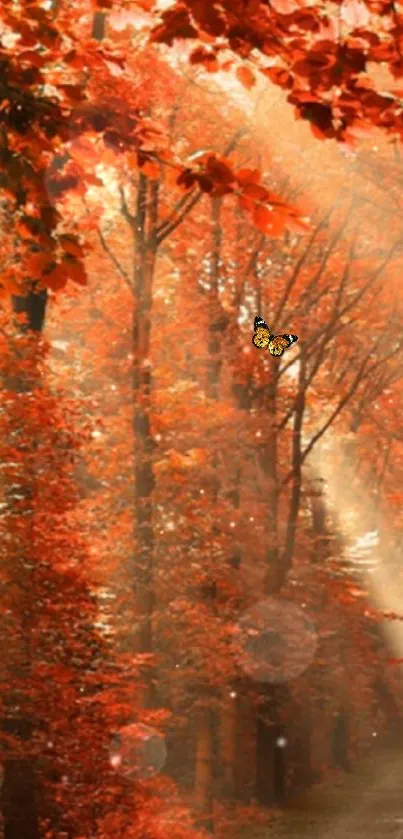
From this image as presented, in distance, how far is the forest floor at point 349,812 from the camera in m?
27.4

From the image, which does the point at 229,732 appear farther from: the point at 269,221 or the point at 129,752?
the point at 269,221

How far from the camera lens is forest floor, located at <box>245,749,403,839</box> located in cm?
2736

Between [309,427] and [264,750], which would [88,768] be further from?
[309,427]

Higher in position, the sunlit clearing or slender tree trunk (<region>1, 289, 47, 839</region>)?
slender tree trunk (<region>1, 289, 47, 839</region>)

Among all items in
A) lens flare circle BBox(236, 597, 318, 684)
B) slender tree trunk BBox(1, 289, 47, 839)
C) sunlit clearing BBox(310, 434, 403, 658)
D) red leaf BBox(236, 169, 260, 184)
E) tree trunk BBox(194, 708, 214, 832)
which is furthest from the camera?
sunlit clearing BBox(310, 434, 403, 658)

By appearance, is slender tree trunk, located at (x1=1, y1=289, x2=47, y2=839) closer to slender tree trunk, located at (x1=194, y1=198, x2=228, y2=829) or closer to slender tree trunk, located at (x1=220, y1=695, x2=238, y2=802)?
slender tree trunk, located at (x1=194, y1=198, x2=228, y2=829)

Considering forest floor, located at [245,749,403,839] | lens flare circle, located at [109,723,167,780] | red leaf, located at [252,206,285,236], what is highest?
red leaf, located at [252,206,285,236]

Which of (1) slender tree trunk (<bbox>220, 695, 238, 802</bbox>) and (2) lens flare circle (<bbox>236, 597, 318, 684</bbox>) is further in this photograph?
(1) slender tree trunk (<bbox>220, 695, 238, 802</bbox>)

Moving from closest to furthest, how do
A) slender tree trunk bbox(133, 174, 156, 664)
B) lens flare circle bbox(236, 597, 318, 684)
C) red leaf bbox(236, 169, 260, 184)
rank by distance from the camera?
red leaf bbox(236, 169, 260, 184)
slender tree trunk bbox(133, 174, 156, 664)
lens flare circle bbox(236, 597, 318, 684)

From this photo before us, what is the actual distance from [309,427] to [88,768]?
19.9 metres

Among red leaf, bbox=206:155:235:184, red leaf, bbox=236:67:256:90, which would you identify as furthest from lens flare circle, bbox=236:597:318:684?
red leaf, bbox=206:155:235:184

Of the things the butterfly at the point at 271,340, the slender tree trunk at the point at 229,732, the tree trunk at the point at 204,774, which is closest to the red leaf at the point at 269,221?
the butterfly at the point at 271,340

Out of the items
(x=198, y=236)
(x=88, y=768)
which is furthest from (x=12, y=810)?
(x=198, y=236)

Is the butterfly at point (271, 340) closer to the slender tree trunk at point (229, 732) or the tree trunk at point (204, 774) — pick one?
the tree trunk at point (204, 774)
